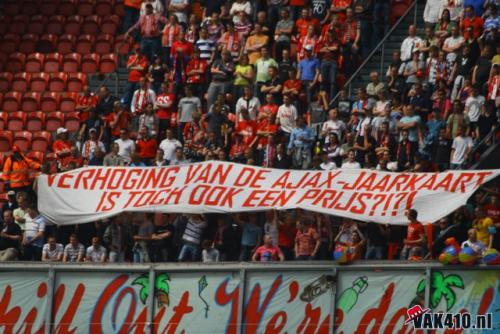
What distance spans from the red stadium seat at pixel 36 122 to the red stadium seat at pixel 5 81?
1.74 meters

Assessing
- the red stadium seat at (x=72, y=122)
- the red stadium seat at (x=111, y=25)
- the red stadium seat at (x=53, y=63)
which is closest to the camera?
the red stadium seat at (x=72, y=122)

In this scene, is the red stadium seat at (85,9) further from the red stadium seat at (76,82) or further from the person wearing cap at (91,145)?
the person wearing cap at (91,145)

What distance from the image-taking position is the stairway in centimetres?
3459

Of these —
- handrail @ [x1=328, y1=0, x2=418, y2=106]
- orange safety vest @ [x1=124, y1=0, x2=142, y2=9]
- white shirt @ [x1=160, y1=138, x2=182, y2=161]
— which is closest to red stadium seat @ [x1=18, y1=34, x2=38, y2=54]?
orange safety vest @ [x1=124, y1=0, x2=142, y2=9]

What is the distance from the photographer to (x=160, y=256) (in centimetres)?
2984

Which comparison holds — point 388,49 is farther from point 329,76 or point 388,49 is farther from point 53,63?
point 53,63

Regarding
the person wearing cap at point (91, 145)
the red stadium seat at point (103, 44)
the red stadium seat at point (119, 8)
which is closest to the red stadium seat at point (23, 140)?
the person wearing cap at point (91, 145)

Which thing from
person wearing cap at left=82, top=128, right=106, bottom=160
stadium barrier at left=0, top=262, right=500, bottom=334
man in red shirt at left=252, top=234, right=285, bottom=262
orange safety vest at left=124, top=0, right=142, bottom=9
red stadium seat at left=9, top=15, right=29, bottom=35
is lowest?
stadium barrier at left=0, top=262, right=500, bottom=334

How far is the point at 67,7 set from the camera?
136ft

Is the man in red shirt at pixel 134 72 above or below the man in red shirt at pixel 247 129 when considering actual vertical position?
above

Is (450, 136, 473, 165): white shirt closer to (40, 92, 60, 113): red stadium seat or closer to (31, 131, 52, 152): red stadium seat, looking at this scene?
(31, 131, 52, 152): red stadium seat

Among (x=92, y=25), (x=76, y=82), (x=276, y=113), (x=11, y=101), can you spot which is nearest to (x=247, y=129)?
(x=276, y=113)

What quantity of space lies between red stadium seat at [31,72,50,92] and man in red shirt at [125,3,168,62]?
275 centimetres

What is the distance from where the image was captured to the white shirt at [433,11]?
1364 inches
